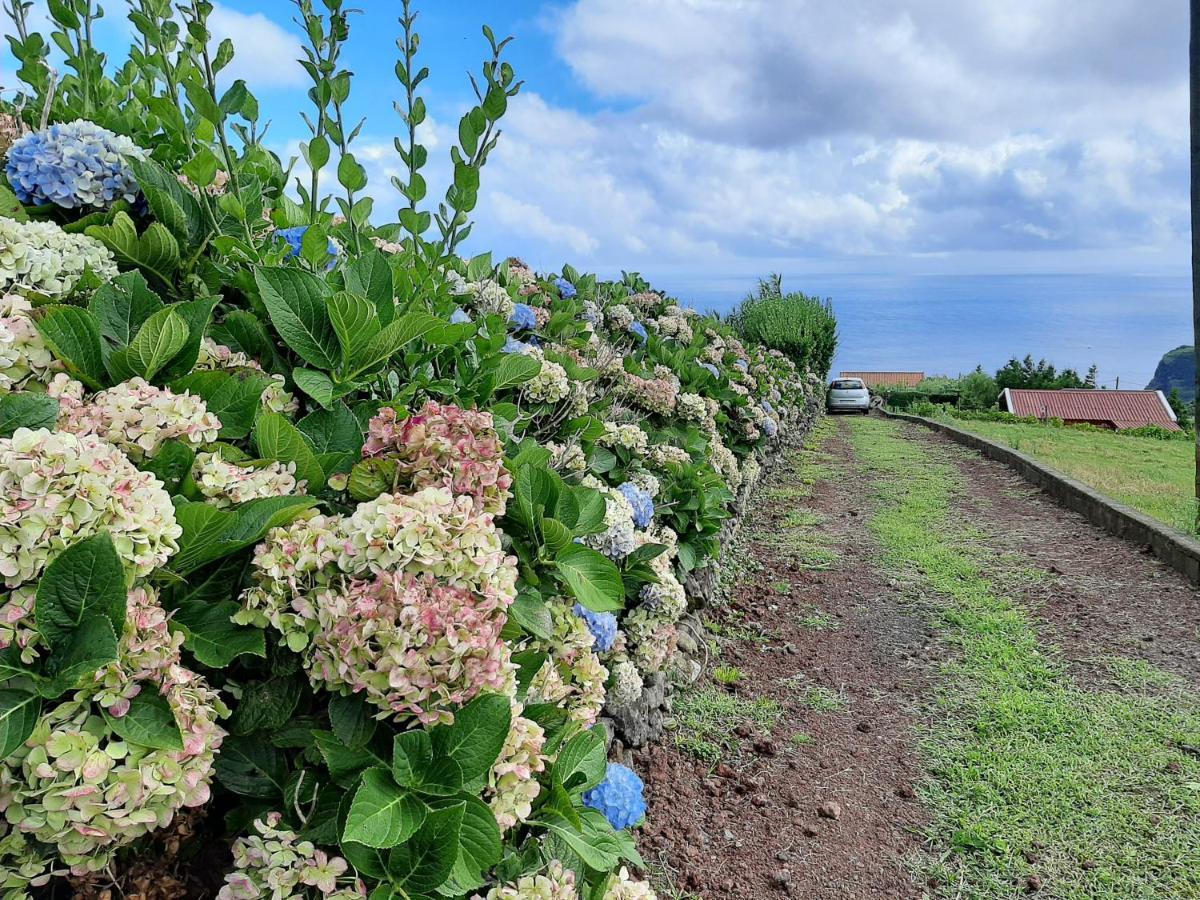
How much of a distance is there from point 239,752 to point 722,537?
459 cm

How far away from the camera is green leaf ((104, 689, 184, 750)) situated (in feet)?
3.46

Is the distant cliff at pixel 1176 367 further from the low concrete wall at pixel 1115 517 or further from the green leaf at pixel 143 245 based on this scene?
the green leaf at pixel 143 245

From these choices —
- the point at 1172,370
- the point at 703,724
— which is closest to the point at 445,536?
the point at 703,724

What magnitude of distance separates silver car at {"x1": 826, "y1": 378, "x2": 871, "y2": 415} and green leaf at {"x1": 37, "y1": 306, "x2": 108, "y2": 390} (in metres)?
23.3

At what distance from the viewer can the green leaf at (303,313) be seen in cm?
162

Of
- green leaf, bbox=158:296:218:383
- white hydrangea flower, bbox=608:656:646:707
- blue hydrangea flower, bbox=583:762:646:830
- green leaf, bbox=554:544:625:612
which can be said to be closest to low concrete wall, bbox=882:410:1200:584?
white hydrangea flower, bbox=608:656:646:707

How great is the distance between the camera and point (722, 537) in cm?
564

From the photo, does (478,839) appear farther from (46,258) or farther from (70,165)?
(70,165)

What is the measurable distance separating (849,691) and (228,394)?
11.5 ft

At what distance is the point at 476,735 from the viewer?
4.11ft

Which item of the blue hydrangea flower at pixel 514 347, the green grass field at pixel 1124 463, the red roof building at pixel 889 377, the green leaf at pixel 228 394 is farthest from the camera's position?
the red roof building at pixel 889 377

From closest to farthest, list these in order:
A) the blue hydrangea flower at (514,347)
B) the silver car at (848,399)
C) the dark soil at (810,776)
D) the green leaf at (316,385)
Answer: the green leaf at (316,385) < the dark soil at (810,776) < the blue hydrangea flower at (514,347) < the silver car at (848,399)

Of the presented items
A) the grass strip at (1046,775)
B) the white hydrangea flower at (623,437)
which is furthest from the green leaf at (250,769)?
the grass strip at (1046,775)

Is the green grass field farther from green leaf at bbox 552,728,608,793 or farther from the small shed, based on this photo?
the small shed
